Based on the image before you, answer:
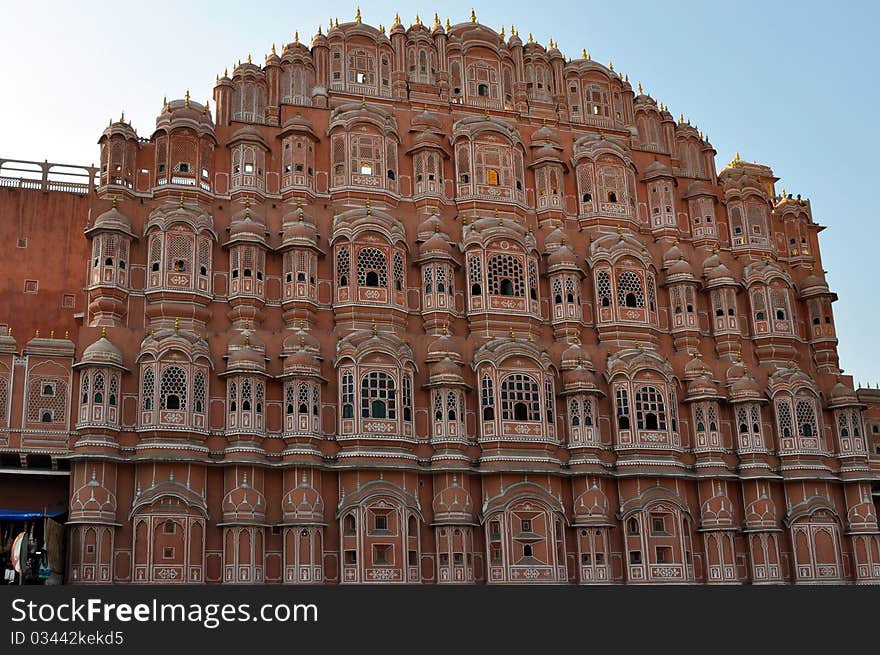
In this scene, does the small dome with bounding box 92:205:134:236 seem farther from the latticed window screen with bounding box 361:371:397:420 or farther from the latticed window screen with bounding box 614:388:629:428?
the latticed window screen with bounding box 614:388:629:428

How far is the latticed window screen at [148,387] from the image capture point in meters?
35.7

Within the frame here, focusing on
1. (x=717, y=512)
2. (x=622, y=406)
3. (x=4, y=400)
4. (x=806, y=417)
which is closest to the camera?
(x=4, y=400)

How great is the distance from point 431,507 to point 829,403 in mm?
17690

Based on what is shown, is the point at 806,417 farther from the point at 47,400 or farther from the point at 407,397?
the point at 47,400

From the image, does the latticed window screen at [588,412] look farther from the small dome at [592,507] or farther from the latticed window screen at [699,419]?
the latticed window screen at [699,419]

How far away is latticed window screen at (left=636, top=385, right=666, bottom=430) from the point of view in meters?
40.2

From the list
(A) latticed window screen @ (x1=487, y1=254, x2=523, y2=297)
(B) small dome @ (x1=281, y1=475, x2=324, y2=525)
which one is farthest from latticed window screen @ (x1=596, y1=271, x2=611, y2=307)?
(B) small dome @ (x1=281, y1=475, x2=324, y2=525)

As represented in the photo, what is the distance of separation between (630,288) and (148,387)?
19319 mm

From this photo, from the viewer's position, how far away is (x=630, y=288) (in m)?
42.7

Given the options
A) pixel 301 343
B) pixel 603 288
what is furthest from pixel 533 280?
pixel 301 343

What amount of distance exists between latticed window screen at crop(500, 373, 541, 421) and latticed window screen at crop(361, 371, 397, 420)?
13.6 ft

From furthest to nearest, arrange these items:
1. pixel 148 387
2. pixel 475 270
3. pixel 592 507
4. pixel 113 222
A: pixel 475 270 < pixel 592 507 < pixel 113 222 < pixel 148 387
